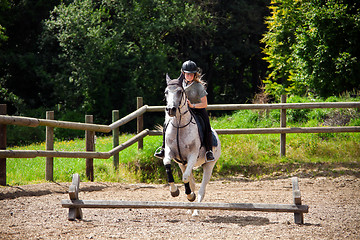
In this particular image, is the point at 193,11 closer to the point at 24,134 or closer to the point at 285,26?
the point at 285,26

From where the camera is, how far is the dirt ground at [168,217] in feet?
21.2

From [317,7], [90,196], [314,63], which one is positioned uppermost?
[317,7]

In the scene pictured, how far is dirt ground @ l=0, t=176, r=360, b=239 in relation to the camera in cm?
646

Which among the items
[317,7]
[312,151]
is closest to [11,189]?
[312,151]

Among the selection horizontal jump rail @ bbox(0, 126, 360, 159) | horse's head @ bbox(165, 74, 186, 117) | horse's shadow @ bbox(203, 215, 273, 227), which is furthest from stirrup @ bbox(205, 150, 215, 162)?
horizontal jump rail @ bbox(0, 126, 360, 159)

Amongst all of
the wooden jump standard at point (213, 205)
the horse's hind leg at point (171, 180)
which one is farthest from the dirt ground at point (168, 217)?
the horse's hind leg at point (171, 180)

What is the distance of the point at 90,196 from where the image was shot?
32.0 ft

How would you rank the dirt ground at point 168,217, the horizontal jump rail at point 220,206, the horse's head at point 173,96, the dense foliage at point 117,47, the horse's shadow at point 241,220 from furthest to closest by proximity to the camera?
the dense foliage at point 117,47, the horse's shadow at point 241,220, the horse's head at point 173,96, the horizontal jump rail at point 220,206, the dirt ground at point 168,217

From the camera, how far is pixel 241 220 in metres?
7.60

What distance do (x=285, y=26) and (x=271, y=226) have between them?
1892 cm

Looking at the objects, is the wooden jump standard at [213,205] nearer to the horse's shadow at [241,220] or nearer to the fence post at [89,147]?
the horse's shadow at [241,220]

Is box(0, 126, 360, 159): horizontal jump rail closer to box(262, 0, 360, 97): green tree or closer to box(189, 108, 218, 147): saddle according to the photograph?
box(189, 108, 218, 147): saddle

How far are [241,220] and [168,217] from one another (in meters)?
1.17

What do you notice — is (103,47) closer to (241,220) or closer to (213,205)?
(241,220)
